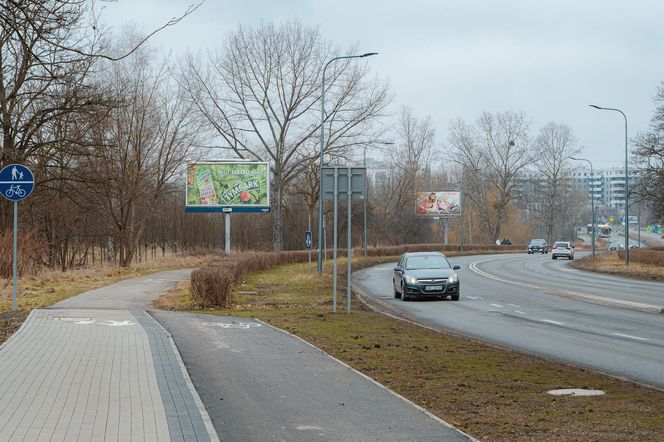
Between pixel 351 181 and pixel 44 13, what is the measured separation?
10494 millimetres

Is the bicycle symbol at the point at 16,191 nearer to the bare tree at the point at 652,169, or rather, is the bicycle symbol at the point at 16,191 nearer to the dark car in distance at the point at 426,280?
the dark car in distance at the point at 426,280

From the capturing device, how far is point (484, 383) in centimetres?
1015

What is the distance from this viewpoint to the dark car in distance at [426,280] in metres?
27.3

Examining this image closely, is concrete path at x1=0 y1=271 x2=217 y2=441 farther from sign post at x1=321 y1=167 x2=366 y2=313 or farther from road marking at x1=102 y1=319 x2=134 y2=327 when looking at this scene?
sign post at x1=321 y1=167 x2=366 y2=313

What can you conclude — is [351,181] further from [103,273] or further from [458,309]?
[103,273]

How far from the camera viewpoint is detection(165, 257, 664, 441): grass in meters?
7.54

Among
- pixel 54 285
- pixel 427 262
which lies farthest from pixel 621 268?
pixel 54 285

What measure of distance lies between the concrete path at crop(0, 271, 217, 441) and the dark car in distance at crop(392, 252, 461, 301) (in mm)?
12017

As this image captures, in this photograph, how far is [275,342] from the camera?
14062 millimetres

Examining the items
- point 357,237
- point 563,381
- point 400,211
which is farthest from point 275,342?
point 400,211

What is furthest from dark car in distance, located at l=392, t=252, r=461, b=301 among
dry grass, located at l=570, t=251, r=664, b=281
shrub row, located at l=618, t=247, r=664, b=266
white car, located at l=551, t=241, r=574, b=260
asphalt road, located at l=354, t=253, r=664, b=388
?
white car, located at l=551, t=241, r=574, b=260

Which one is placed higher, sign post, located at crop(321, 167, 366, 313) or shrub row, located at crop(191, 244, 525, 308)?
sign post, located at crop(321, 167, 366, 313)

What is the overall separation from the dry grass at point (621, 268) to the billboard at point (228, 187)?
2052cm

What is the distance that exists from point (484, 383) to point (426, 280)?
56.5 ft
